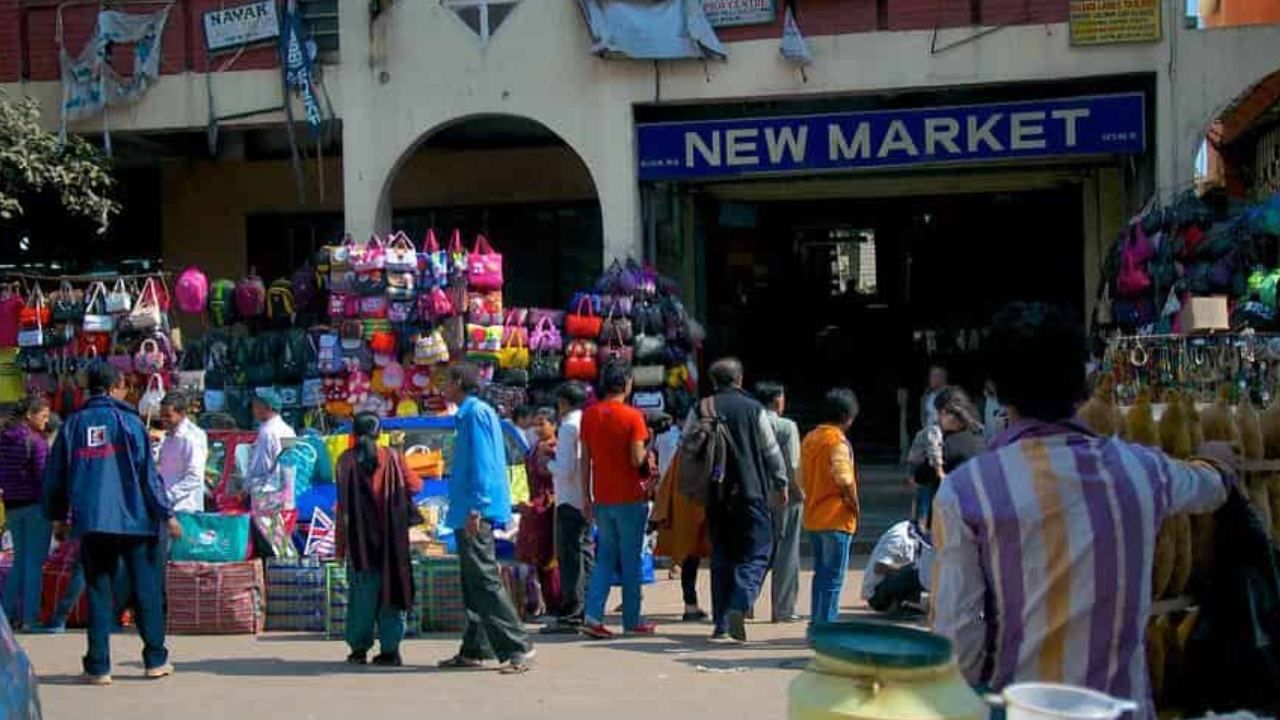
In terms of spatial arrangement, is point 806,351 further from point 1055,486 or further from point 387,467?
point 1055,486

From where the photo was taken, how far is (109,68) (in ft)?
57.5

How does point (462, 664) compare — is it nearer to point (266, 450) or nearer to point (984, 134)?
point (266, 450)

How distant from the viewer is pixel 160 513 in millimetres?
8938

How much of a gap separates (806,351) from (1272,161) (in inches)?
278

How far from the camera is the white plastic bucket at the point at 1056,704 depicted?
288 centimetres

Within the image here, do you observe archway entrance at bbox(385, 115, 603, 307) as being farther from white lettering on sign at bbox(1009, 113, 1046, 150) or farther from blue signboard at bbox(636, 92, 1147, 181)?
white lettering on sign at bbox(1009, 113, 1046, 150)

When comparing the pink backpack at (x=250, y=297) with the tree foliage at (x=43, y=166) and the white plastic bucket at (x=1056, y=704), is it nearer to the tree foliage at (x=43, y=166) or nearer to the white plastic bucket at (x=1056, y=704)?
the tree foliage at (x=43, y=166)

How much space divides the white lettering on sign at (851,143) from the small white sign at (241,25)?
605cm

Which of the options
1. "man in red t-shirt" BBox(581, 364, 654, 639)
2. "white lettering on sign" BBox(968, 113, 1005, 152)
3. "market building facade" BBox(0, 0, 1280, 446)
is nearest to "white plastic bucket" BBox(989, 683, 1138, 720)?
"man in red t-shirt" BBox(581, 364, 654, 639)

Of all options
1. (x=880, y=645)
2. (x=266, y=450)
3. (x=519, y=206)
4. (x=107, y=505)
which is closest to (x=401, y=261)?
(x=266, y=450)

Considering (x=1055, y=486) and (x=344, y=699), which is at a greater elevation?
(x=1055, y=486)

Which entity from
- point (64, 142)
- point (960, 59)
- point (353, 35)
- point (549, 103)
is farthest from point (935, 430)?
point (64, 142)

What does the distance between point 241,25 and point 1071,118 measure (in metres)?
8.79

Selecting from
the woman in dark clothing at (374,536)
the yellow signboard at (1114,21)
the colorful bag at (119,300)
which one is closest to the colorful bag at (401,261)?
the colorful bag at (119,300)
